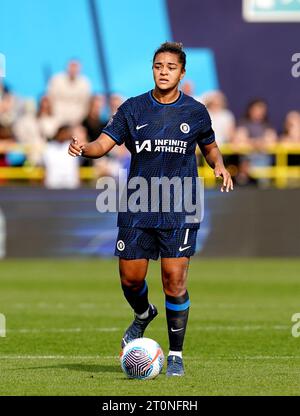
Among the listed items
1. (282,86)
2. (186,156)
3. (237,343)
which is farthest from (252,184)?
(186,156)

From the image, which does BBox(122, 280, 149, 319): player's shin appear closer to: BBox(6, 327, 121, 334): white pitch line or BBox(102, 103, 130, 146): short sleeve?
BBox(102, 103, 130, 146): short sleeve

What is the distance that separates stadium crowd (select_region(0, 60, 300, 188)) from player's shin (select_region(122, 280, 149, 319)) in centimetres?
1226

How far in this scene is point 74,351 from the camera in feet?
37.7

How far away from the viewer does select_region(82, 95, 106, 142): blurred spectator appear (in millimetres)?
22672

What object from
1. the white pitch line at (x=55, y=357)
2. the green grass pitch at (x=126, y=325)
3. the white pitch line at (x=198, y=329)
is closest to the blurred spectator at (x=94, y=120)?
the green grass pitch at (x=126, y=325)

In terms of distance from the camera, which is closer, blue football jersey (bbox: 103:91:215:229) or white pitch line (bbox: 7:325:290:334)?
blue football jersey (bbox: 103:91:215:229)

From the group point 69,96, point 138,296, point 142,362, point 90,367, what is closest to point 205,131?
point 138,296

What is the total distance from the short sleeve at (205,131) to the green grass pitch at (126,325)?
5.75 feet

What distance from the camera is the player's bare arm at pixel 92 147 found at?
934 cm

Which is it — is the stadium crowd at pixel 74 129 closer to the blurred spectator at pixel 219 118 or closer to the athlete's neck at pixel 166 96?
the blurred spectator at pixel 219 118

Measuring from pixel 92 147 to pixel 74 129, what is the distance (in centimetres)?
1303

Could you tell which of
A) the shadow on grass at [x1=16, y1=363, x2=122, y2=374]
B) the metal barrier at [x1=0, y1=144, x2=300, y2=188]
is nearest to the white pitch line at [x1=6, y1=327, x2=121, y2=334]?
the shadow on grass at [x1=16, y1=363, x2=122, y2=374]

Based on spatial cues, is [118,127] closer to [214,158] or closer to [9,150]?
[214,158]

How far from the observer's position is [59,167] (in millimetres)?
23156
